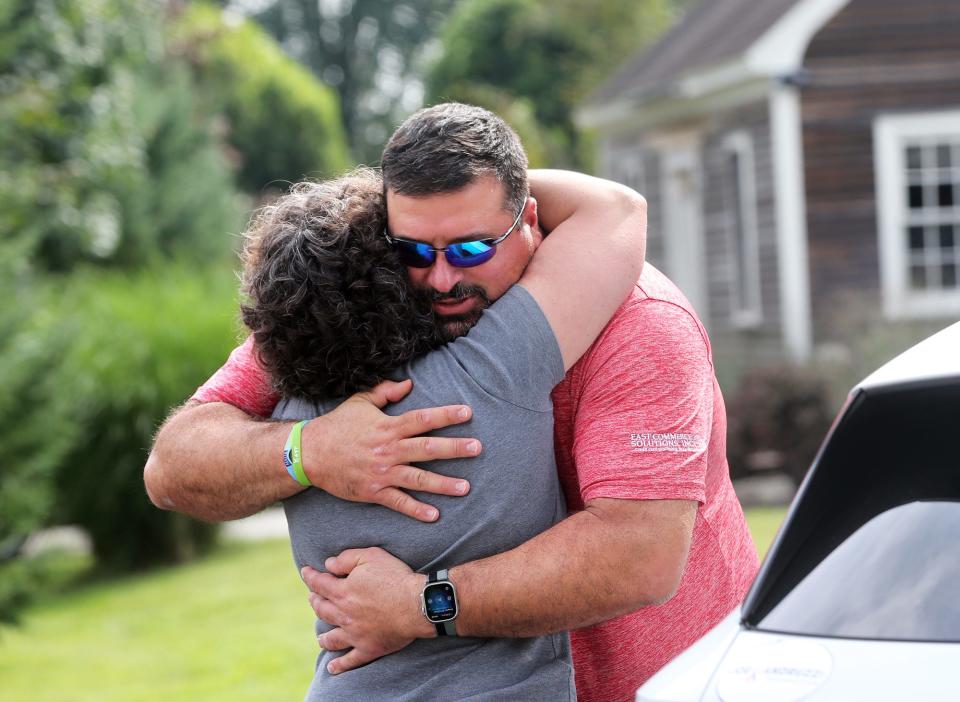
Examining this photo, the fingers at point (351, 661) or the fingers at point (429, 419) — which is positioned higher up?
the fingers at point (429, 419)

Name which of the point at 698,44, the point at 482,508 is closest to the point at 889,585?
the point at 482,508

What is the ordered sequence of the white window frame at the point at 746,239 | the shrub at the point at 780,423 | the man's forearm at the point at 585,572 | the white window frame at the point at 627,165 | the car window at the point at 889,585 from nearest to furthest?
the car window at the point at 889,585 < the man's forearm at the point at 585,572 < the shrub at the point at 780,423 < the white window frame at the point at 746,239 < the white window frame at the point at 627,165

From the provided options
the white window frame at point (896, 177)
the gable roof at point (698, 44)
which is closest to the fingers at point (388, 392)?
the white window frame at point (896, 177)

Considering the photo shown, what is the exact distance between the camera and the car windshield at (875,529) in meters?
2.08

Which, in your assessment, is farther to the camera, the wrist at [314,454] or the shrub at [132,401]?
the shrub at [132,401]

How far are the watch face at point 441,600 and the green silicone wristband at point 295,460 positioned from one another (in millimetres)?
333

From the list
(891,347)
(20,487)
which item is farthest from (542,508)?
(891,347)

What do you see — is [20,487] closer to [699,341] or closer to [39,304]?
[39,304]

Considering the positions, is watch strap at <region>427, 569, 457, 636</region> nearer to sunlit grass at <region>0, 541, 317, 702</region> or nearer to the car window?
the car window

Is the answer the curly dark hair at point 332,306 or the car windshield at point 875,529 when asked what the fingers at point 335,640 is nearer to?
the curly dark hair at point 332,306

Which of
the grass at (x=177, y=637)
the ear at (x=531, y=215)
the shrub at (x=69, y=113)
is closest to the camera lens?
the ear at (x=531, y=215)

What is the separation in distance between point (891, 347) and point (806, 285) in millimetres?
1881

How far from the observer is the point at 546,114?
1654 inches

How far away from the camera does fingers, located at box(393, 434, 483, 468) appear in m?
2.46
